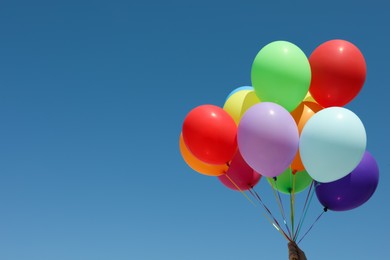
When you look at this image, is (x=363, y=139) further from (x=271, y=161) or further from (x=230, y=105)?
(x=230, y=105)

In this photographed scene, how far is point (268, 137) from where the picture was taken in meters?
7.33

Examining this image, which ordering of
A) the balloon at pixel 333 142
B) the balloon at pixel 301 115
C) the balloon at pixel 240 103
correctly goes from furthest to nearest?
1. the balloon at pixel 240 103
2. the balloon at pixel 301 115
3. the balloon at pixel 333 142

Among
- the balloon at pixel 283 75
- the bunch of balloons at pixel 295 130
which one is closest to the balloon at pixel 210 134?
the bunch of balloons at pixel 295 130

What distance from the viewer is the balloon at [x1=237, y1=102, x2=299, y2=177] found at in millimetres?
7320

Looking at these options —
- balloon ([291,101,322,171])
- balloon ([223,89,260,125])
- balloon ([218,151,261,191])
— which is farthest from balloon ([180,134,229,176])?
balloon ([291,101,322,171])

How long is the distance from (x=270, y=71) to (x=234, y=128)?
1.03 meters

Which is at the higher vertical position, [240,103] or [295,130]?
[240,103]

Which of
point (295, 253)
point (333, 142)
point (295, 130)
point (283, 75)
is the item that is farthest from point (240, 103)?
point (295, 253)

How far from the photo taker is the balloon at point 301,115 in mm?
8078

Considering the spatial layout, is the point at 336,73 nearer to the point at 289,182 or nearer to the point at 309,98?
the point at 309,98

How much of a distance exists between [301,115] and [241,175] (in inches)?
54.2

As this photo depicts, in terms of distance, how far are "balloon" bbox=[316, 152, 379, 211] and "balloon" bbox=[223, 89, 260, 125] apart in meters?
1.67

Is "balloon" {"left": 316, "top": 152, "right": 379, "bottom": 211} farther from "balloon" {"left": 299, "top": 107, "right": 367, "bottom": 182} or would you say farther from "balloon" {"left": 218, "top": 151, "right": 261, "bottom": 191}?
"balloon" {"left": 218, "top": 151, "right": 261, "bottom": 191}

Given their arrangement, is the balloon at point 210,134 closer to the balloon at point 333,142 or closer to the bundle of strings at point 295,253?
the balloon at point 333,142
